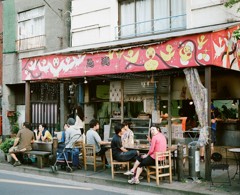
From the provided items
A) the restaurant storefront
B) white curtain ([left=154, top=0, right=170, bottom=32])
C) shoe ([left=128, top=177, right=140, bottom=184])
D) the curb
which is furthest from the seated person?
white curtain ([left=154, top=0, right=170, bottom=32])

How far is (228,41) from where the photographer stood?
10.7 m

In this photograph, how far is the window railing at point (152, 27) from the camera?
543 inches

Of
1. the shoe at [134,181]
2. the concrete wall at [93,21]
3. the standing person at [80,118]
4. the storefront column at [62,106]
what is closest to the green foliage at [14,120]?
the storefront column at [62,106]

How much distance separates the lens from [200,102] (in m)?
10.2

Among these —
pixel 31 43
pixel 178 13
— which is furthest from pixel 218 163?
pixel 31 43

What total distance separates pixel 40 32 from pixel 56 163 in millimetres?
8523

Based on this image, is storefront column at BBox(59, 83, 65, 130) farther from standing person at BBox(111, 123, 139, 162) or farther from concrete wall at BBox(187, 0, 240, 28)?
concrete wall at BBox(187, 0, 240, 28)

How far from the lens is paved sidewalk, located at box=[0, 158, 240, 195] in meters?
9.04

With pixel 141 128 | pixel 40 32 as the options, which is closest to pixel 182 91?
pixel 141 128

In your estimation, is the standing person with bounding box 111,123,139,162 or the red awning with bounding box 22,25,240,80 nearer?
the red awning with bounding box 22,25,240,80

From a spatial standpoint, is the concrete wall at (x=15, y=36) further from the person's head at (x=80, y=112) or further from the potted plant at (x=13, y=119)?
the person's head at (x=80, y=112)

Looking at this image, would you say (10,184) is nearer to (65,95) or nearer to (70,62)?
(70,62)

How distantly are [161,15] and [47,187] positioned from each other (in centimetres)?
820

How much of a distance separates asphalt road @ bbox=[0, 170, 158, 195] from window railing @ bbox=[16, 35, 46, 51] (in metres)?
8.16
